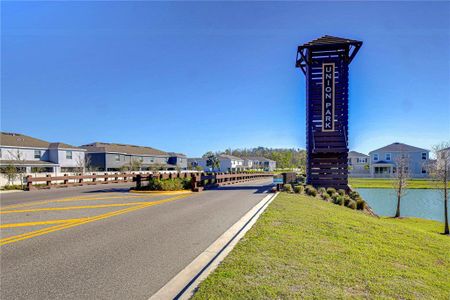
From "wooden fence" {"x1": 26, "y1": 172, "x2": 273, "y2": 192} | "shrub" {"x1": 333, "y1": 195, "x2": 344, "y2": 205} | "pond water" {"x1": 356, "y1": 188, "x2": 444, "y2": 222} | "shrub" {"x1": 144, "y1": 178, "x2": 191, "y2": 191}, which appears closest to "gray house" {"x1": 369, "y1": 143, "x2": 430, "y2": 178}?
"pond water" {"x1": 356, "y1": 188, "x2": 444, "y2": 222}

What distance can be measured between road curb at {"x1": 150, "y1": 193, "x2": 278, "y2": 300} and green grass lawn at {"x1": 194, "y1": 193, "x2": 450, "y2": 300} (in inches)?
5.7

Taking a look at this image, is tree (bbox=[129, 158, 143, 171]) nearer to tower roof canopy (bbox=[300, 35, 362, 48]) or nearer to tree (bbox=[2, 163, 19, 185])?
tree (bbox=[2, 163, 19, 185])

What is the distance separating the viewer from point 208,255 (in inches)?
210

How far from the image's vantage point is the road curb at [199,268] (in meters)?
3.81

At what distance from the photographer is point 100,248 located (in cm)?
580

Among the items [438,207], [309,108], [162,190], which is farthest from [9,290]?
[438,207]

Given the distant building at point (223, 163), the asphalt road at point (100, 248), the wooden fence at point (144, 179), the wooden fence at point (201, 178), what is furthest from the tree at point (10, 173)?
the distant building at point (223, 163)

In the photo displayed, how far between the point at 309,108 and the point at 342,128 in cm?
254

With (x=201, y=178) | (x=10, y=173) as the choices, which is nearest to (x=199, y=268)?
(x=201, y=178)

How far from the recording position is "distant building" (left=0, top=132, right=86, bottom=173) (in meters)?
38.2

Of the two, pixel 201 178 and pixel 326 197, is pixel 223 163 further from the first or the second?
pixel 326 197

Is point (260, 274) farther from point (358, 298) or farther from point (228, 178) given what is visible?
point (228, 178)

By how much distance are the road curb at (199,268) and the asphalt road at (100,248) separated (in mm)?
147

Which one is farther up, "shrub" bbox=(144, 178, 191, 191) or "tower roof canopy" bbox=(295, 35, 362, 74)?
"tower roof canopy" bbox=(295, 35, 362, 74)
